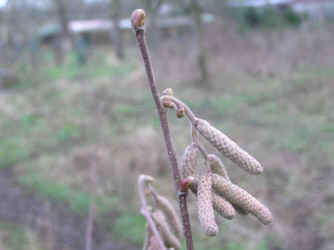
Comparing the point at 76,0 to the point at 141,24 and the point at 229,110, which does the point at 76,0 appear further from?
the point at 141,24

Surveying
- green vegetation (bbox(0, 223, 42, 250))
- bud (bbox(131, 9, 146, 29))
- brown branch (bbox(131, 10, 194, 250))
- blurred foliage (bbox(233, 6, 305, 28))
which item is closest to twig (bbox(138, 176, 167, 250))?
brown branch (bbox(131, 10, 194, 250))

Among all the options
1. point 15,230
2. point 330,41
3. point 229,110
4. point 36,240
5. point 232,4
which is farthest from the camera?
point 232,4

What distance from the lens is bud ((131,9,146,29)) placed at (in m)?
0.72

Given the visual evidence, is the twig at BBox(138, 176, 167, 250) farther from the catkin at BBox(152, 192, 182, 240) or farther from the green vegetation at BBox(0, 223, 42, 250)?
the green vegetation at BBox(0, 223, 42, 250)

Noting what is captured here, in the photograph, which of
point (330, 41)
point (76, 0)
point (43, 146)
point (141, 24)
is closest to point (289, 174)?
point (43, 146)

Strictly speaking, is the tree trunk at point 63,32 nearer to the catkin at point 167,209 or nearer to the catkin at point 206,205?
the catkin at point 167,209

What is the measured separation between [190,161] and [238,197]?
0.39 feet

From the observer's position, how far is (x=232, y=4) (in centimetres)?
1523

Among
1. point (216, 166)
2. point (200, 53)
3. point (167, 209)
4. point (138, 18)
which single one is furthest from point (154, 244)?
point (200, 53)

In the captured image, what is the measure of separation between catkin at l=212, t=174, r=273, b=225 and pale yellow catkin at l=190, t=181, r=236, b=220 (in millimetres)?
14

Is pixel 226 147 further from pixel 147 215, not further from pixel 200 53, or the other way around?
pixel 200 53

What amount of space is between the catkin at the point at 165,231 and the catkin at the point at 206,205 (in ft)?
1.06

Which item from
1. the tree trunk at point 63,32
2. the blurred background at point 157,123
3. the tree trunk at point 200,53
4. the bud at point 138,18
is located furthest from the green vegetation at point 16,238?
the tree trunk at point 63,32

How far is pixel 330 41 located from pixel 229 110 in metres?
4.28
